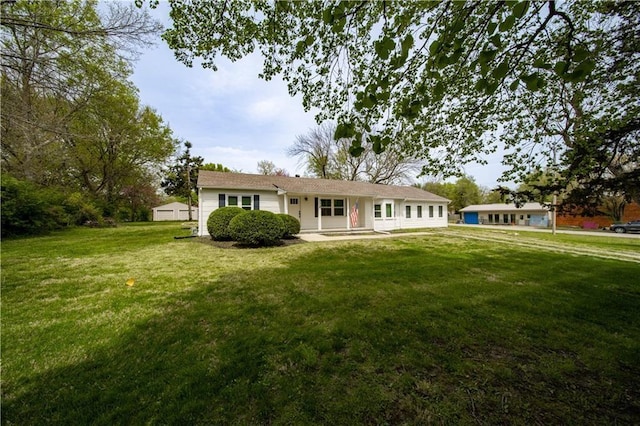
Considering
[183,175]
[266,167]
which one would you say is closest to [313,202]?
[183,175]

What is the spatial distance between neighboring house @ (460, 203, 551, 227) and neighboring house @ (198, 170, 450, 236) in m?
19.2

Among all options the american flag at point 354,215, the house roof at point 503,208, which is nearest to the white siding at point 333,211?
the american flag at point 354,215

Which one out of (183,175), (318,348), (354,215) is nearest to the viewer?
(318,348)

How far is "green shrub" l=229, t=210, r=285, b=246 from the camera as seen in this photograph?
372 inches

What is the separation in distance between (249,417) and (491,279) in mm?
6048

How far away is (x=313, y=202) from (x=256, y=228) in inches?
279

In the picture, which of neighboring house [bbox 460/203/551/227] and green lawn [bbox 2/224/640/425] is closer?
green lawn [bbox 2/224/640/425]

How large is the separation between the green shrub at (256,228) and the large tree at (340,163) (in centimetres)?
1993

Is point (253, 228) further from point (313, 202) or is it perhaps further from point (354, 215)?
point (354, 215)

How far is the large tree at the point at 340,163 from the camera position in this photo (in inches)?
1113

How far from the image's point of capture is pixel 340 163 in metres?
29.8

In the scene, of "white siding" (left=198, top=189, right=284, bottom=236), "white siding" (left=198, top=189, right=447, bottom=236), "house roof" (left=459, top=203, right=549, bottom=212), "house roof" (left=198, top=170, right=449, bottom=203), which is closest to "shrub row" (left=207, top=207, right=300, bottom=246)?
"white siding" (left=198, top=189, right=284, bottom=236)

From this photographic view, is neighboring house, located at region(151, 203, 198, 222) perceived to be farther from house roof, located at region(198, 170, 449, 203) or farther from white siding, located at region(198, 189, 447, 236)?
white siding, located at region(198, 189, 447, 236)

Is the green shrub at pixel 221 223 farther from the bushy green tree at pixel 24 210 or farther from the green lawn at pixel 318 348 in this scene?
the bushy green tree at pixel 24 210
